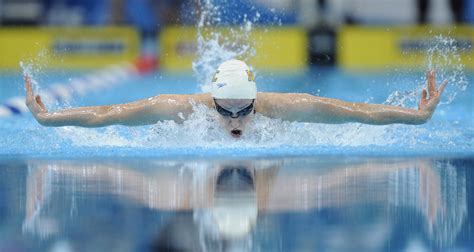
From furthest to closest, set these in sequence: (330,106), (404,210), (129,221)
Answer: (330,106) → (404,210) → (129,221)

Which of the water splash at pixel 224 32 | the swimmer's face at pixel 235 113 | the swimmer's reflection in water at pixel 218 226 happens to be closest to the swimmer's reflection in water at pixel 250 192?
the swimmer's reflection in water at pixel 218 226

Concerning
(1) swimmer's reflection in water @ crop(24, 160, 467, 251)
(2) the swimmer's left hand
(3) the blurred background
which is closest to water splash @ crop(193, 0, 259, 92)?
(3) the blurred background

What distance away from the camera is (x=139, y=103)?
4.59 metres

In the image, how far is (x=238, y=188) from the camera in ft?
10.7

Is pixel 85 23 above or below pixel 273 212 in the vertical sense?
above

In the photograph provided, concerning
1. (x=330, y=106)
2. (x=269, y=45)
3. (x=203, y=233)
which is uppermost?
(x=269, y=45)

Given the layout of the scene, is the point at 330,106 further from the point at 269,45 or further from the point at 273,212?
the point at 269,45

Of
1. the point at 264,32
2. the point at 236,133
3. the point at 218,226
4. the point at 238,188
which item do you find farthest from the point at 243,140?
the point at 264,32

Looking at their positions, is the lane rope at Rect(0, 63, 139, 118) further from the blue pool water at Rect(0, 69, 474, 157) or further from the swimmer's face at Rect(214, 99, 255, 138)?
the swimmer's face at Rect(214, 99, 255, 138)

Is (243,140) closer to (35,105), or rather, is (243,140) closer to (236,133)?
(236,133)

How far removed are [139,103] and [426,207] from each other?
6.79 feet

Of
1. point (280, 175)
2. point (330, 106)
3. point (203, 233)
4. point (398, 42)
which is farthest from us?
point (398, 42)

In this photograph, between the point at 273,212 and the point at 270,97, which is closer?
the point at 273,212

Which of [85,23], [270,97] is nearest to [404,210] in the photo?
[270,97]
